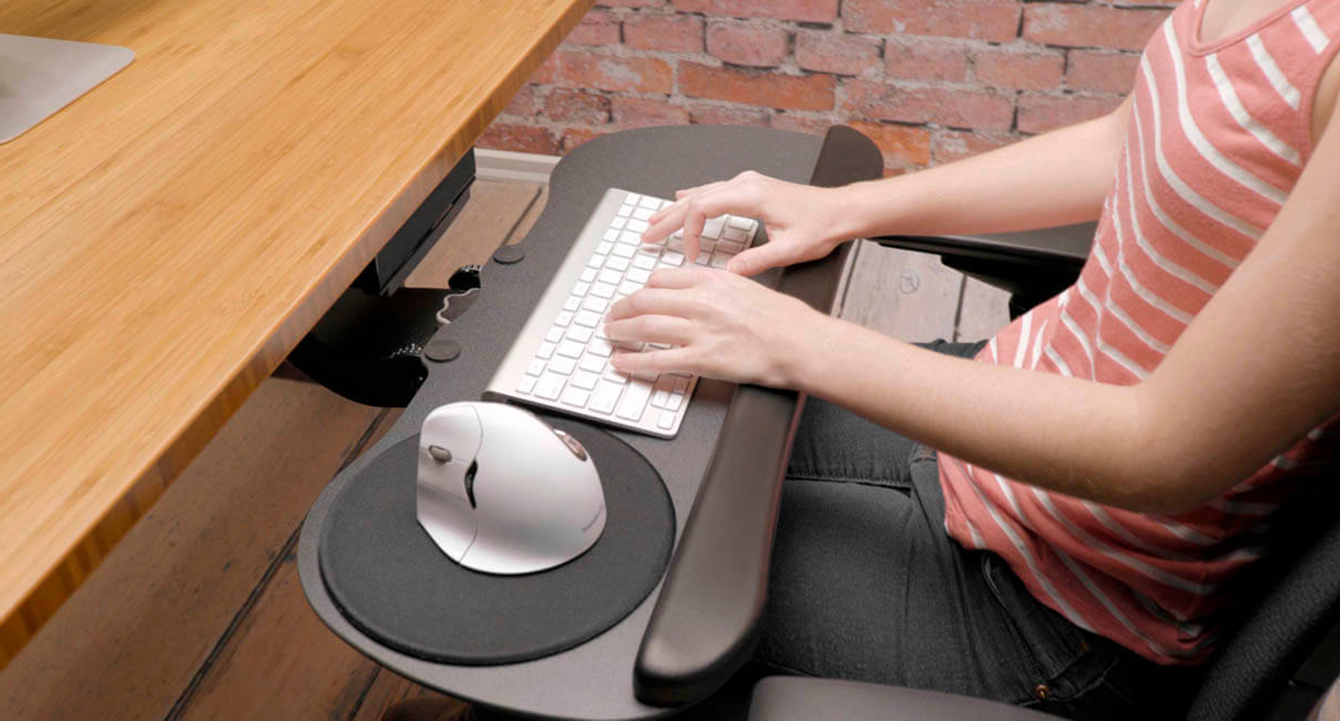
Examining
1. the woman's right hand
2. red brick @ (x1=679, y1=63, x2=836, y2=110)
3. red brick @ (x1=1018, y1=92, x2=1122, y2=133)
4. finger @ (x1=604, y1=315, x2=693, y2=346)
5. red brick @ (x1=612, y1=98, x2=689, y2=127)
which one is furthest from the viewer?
red brick @ (x1=612, y1=98, x2=689, y2=127)

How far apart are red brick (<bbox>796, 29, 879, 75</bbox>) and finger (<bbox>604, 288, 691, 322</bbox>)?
1257mm

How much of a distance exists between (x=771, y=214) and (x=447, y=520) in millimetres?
363

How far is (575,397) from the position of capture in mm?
699

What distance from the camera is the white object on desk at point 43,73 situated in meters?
0.82

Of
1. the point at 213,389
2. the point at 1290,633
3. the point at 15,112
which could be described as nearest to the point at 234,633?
the point at 15,112

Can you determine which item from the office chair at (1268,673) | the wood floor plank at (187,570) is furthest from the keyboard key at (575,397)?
the wood floor plank at (187,570)

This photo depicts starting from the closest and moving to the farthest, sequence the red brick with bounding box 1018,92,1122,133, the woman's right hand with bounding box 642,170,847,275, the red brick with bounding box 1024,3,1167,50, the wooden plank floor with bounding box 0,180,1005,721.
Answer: the woman's right hand with bounding box 642,170,847,275 < the wooden plank floor with bounding box 0,180,1005,721 < the red brick with bounding box 1024,3,1167,50 < the red brick with bounding box 1018,92,1122,133

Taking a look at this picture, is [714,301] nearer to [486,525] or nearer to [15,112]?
[486,525]

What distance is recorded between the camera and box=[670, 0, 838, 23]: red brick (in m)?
1.80

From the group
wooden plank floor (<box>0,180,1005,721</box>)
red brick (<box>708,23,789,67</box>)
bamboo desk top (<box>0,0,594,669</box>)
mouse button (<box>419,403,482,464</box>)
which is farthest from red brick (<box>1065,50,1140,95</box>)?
mouse button (<box>419,403,482,464</box>)

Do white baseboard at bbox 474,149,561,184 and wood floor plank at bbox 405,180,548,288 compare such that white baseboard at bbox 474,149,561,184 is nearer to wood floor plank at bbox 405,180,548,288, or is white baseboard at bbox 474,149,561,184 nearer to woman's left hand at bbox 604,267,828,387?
wood floor plank at bbox 405,180,548,288

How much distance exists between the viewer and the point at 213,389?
583 millimetres

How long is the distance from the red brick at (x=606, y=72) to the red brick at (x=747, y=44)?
109mm

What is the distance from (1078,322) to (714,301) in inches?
10.2
